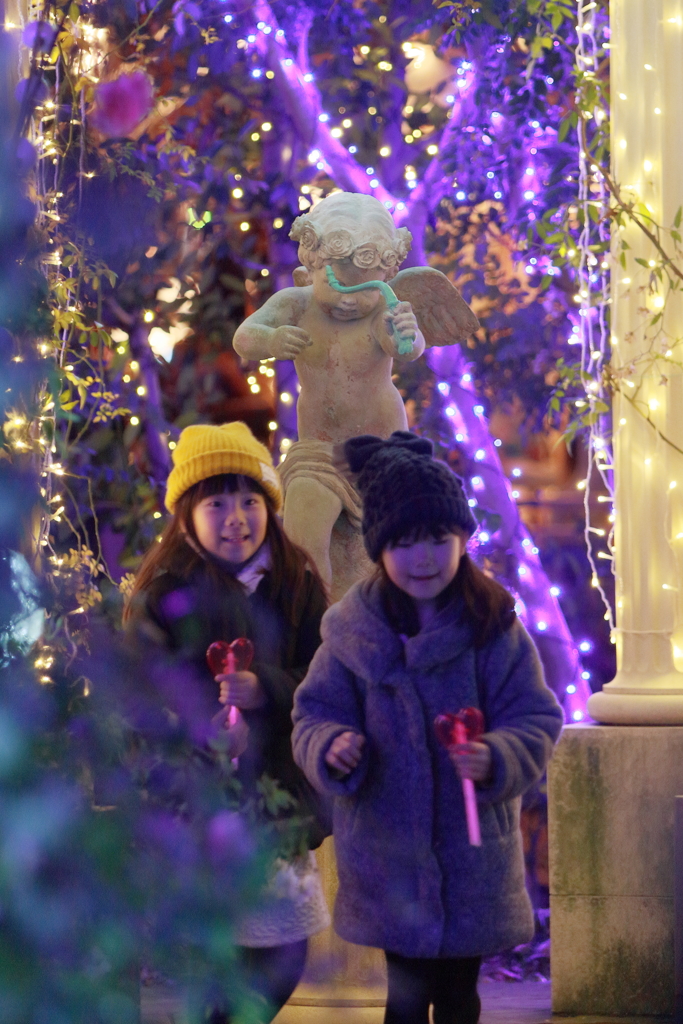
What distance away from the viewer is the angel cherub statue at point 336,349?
2.45 metres

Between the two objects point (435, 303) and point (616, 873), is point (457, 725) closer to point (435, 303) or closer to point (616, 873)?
point (616, 873)

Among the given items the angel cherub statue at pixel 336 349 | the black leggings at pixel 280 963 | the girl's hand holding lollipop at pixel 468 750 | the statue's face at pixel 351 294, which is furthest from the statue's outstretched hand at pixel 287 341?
the black leggings at pixel 280 963

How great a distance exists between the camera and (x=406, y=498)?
167cm

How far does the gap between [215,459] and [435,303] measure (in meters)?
1.01

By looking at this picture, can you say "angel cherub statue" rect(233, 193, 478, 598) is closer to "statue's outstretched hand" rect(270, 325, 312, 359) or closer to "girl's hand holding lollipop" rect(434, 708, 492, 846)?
"statue's outstretched hand" rect(270, 325, 312, 359)

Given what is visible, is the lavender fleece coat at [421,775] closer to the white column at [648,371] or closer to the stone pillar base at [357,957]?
the stone pillar base at [357,957]

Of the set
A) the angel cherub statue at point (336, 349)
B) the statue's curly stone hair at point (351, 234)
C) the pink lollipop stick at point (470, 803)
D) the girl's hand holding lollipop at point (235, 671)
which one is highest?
the statue's curly stone hair at point (351, 234)

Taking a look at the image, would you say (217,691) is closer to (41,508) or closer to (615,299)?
(41,508)

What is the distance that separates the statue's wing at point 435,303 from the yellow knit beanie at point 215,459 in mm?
877

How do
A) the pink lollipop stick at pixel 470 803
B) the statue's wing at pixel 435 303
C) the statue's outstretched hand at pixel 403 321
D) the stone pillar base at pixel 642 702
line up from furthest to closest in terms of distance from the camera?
the statue's wing at pixel 435 303, the stone pillar base at pixel 642 702, the statue's outstretched hand at pixel 403 321, the pink lollipop stick at pixel 470 803

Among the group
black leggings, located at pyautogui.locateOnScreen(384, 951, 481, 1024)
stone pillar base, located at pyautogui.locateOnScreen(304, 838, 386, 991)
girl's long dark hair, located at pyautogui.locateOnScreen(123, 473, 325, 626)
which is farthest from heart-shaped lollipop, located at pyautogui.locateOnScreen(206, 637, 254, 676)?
stone pillar base, located at pyautogui.locateOnScreen(304, 838, 386, 991)

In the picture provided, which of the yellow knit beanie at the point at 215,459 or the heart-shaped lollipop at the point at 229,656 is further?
the yellow knit beanie at the point at 215,459

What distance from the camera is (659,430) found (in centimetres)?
263

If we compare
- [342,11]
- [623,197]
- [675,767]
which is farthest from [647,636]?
[342,11]
